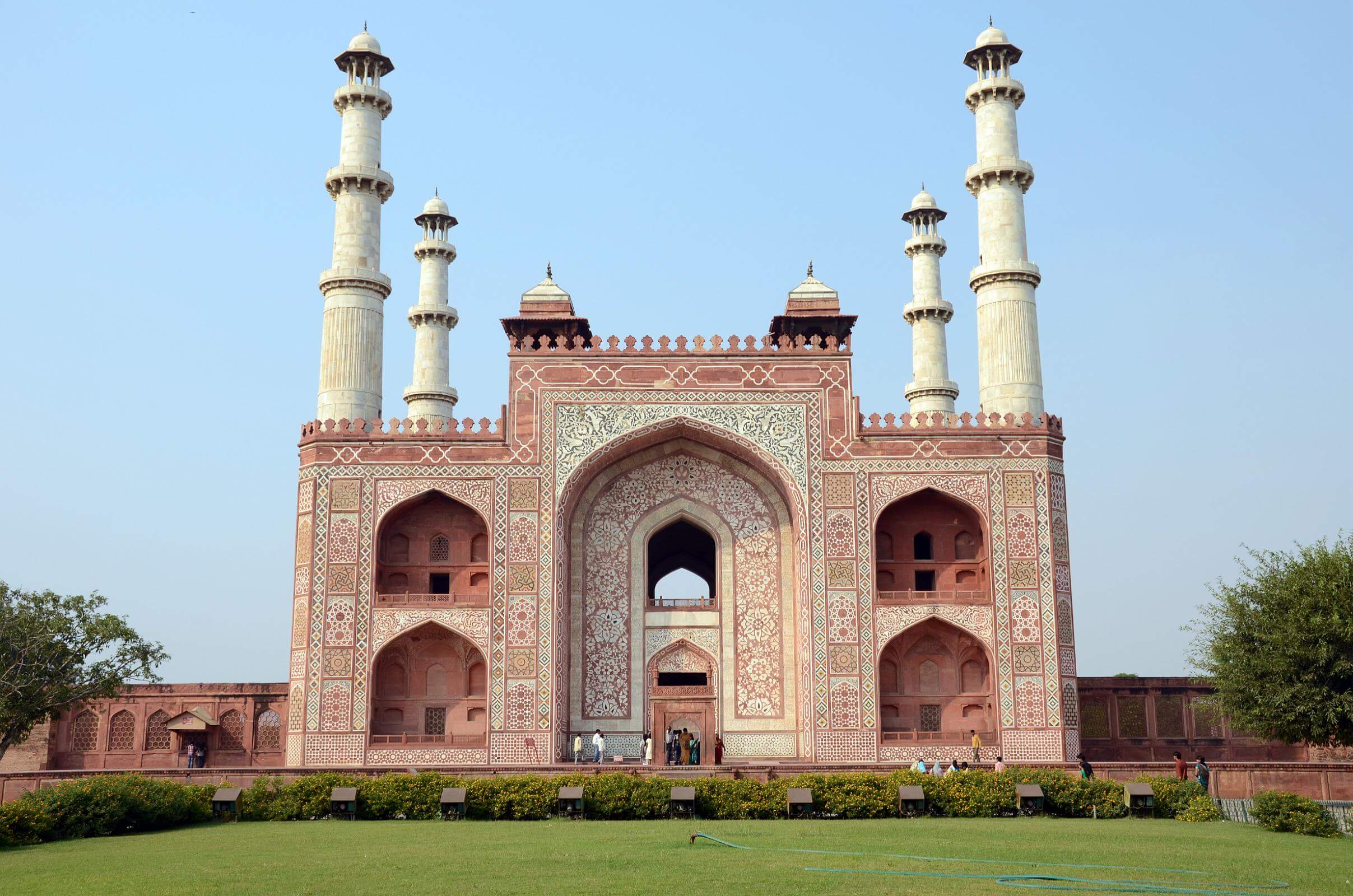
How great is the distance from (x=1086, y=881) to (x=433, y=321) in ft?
78.6

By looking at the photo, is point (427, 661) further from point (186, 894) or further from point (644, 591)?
point (186, 894)

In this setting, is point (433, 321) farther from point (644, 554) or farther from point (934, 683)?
point (934, 683)

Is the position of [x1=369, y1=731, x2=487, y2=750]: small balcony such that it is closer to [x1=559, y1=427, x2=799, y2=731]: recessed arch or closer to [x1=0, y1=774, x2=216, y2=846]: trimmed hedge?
[x1=559, y1=427, x2=799, y2=731]: recessed arch

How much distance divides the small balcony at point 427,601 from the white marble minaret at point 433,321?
852cm

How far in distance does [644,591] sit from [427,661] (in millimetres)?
3901

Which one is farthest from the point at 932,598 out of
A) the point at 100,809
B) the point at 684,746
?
the point at 100,809

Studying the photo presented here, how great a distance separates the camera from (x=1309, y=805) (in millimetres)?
14445

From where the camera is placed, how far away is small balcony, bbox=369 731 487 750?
76.8 ft

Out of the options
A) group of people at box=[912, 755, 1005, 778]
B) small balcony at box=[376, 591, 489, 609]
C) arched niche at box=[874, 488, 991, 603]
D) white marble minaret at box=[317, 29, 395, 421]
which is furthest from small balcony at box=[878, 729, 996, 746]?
white marble minaret at box=[317, 29, 395, 421]

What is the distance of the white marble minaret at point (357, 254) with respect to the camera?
2564cm

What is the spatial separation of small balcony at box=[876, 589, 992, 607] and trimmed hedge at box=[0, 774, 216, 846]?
11.5m

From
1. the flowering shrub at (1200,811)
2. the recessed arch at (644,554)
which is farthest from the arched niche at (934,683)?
the flowering shrub at (1200,811)

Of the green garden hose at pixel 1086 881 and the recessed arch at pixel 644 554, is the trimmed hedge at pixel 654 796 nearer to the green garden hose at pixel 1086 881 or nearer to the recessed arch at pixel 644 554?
the green garden hose at pixel 1086 881

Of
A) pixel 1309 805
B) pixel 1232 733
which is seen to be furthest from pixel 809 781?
pixel 1232 733
